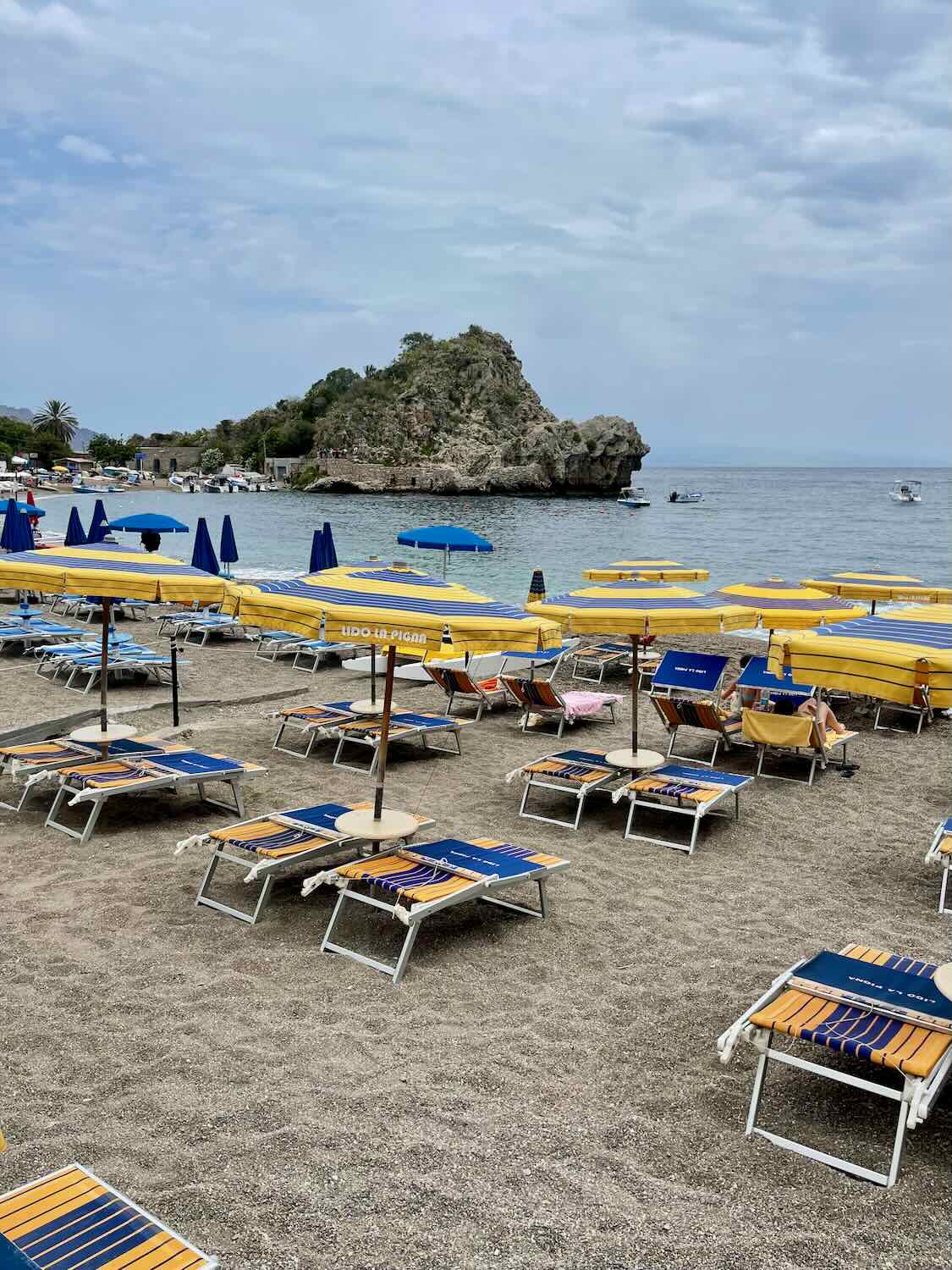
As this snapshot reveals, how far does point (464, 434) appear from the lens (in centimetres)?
11394

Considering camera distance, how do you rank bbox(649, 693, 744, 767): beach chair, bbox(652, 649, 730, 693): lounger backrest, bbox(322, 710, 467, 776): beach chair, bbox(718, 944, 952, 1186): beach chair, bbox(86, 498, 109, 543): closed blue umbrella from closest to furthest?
1. bbox(718, 944, 952, 1186): beach chair
2. bbox(322, 710, 467, 776): beach chair
3. bbox(649, 693, 744, 767): beach chair
4. bbox(652, 649, 730, 693): lounger backrest
5. bbox(86, 498, 109, 543): closed blue umbrella

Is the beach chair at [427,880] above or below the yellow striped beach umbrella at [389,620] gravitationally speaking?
below

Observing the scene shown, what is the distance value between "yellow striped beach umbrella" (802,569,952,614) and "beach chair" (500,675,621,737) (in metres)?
4.89

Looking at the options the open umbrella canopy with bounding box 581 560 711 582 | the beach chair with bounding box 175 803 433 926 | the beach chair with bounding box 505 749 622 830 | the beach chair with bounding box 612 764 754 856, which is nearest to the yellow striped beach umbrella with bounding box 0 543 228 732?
the beach chair with bounding box 175 803 433 926

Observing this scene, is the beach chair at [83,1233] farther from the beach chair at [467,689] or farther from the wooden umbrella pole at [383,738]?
the beach chair at [467,689]

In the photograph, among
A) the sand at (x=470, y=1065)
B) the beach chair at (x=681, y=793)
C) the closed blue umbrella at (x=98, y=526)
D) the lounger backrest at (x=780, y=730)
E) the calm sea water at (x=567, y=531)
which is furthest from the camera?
the calm sea water at (x=567, y=531)

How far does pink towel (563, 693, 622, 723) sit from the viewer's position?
404 inches

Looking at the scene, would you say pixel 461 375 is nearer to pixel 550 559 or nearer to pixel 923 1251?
pixel 550 559

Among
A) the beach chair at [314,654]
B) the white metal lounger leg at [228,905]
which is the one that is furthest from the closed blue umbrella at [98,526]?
the white metal lounger leg at [228,905]

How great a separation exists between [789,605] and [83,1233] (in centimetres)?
935

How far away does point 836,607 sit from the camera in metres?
11.2

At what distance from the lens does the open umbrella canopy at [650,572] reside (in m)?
14.4

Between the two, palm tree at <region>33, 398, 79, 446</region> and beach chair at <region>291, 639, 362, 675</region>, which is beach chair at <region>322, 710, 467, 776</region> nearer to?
beach chair at <region>291, 639, 362, 675</region>

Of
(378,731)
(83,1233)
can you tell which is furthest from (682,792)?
(83,1233)
